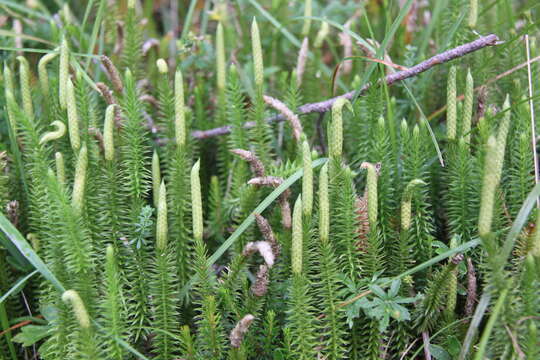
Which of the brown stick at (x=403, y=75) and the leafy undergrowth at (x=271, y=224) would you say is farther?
the brown stick at (x=403, y=75)

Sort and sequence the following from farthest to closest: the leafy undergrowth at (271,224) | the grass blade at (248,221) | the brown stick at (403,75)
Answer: the brown stick at (403,75), the grass blade at (248,221), the leafy undergrowth at (271,224)

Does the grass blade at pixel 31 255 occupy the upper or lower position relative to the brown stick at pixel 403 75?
lower

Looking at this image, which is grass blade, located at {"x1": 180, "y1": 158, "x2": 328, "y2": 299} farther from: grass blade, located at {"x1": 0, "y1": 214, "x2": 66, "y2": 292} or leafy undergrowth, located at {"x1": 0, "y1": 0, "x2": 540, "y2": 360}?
grass blade, located at {"x1": 0, "y1": 214, "x2": 66, "y2": 292}

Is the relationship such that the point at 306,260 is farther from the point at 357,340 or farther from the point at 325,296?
the point at 357,340

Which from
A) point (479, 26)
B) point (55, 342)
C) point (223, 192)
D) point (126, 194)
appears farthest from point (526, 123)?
point (55, 342)

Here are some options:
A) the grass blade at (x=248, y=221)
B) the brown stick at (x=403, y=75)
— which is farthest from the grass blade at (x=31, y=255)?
the brown stick at (x=403, y=75)

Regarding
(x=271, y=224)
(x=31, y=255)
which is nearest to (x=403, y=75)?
(x=271, y=224)

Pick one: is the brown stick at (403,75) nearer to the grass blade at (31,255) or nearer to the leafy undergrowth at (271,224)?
the leafy undergrowth at (271,224)
